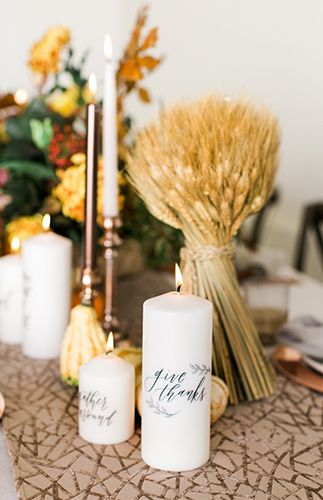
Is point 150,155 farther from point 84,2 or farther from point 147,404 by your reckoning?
point 84,2

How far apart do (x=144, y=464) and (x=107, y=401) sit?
0.23ft

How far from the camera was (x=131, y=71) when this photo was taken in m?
0.72

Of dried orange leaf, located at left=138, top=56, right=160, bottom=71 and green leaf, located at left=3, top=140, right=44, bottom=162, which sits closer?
dried orange leaf, located at left=138, top=56, right=160, bottom=71

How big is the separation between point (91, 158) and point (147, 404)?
1.08 feet

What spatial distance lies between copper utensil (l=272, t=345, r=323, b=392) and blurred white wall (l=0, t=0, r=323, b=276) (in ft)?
1.21

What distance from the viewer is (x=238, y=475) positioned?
1.41ft

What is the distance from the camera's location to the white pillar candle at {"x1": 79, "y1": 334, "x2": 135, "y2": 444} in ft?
1.52

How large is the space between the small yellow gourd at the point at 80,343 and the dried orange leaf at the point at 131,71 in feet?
1.24

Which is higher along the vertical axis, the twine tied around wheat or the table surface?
the twine tied around wheat

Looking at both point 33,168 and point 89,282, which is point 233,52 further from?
point 89,282

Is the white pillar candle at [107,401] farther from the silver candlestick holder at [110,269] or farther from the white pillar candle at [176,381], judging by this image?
the silver candlestick holder at [110,269]

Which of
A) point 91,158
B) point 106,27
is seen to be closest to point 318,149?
point 91,158

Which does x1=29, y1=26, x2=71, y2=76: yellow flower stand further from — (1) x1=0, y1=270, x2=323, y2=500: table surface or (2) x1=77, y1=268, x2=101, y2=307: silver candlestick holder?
(1) x1=0, y1=270, x2=323, y2=500: table surface

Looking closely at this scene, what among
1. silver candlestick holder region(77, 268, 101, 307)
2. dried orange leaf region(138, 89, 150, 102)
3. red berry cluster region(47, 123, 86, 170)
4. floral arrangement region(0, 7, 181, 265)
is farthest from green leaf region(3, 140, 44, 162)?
silver candlestick holder region(77, 268, 101, 307)
